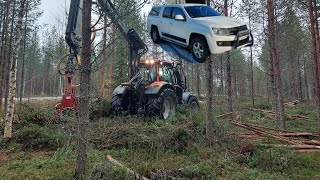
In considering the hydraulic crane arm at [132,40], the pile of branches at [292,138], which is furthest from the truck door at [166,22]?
the pile of branches at [292,138]

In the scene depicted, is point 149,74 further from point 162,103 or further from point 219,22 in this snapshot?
point 219,22

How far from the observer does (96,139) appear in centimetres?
873

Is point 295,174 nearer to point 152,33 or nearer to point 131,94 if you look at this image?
point 131,94

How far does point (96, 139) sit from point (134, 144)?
4.53ft

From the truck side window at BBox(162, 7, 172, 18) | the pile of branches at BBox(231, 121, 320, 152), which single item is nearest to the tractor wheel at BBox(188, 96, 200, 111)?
the pile of branches at BBox(231, 121, 320, 152)

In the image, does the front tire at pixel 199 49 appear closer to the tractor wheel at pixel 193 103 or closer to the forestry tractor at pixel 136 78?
the forestry tractor at pixel 136 78

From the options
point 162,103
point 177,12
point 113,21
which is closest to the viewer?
point 177,12

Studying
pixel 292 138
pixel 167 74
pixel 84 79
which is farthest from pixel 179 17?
pixel 292 138

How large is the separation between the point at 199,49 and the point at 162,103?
685 centimetres

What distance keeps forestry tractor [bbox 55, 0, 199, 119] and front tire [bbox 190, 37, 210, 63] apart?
236cm

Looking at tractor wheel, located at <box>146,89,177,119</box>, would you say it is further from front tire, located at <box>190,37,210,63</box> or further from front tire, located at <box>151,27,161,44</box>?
front tire, located at <box>190,37,210,63</box>

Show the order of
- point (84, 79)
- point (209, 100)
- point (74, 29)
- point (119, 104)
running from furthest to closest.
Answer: point (119, 104) → point (209, 100) → point (84, 79) → point (74, 29)

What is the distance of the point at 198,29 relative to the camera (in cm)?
185

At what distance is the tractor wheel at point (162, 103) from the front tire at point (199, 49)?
21.2 feet
